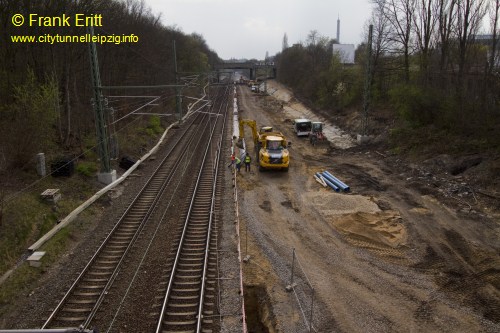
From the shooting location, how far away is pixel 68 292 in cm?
1149

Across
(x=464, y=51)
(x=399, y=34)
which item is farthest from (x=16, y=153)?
(x=399, y=34)

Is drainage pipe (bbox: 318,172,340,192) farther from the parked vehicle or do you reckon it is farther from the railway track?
the parked vehicle

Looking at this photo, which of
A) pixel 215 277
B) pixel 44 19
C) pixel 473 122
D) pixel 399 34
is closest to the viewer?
pixel 215 277

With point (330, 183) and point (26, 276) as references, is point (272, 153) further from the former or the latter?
point (26, 276)

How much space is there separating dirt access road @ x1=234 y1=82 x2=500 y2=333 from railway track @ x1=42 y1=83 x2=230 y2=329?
6.67 feet

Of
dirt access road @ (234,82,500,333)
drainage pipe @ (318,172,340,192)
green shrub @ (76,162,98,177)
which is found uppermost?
green shrub @ (76,162,98,177)

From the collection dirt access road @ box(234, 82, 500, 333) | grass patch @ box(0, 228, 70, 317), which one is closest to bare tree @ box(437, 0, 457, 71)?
dirt access road @ box(234, 82, 500, 333)

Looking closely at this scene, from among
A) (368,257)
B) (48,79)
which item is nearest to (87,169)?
(48,79)

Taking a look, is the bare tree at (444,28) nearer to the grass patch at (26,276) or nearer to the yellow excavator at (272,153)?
the yellow excavator at (272,153)

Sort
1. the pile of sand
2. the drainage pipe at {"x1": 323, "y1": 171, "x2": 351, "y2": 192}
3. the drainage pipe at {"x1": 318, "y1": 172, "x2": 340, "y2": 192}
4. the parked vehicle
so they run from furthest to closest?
the parked vehicle → the drainage pipe at {"x1": 318, "y1": 172, "x2": 340, "y2": 192} → the drainage pipe at {"x1": 323, "y1": 171, "x2": 351, "y2": 192} → the pile of sand

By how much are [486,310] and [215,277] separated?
26.6 feet

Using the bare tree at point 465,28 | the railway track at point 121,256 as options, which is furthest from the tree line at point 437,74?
the railway track at point 121,256

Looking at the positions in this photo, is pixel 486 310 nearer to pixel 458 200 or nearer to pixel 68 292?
pixel 458 200

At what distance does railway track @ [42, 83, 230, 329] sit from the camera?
35.6 feet
